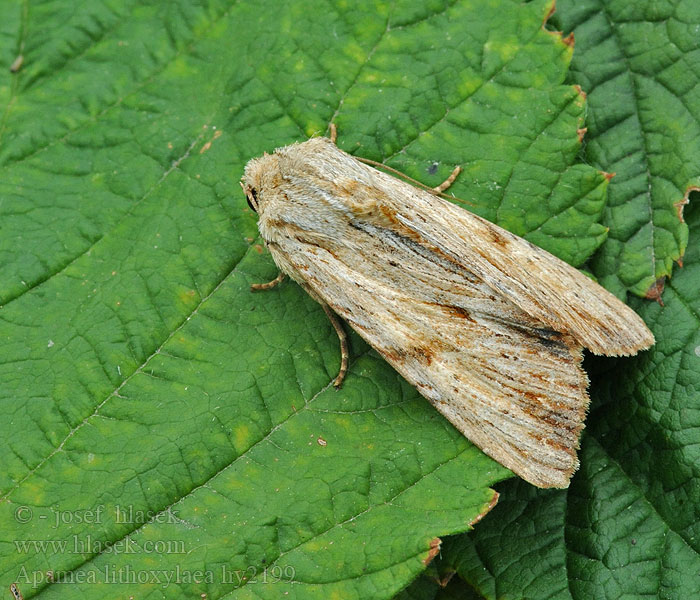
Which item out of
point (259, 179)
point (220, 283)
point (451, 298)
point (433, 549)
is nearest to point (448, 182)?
point (451, 298)

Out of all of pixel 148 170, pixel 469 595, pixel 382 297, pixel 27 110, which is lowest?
pixel 469 595

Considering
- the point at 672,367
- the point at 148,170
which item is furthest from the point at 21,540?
the point at 672,367

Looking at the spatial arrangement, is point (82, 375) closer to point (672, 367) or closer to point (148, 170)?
point (148, 170)

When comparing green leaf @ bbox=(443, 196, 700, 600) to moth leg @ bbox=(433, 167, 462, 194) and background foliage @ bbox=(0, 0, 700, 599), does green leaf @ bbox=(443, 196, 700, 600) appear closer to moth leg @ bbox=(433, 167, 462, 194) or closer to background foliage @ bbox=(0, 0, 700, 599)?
background foliage @ bbox=(0, 0, 700, 599)

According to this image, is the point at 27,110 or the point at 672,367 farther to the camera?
the point at 27,110

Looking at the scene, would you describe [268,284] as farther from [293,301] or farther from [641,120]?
[641,120]

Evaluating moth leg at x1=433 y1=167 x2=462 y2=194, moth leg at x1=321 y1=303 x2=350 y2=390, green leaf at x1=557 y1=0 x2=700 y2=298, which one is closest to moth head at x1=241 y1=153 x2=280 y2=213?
moth leg at x1=321 y1=303 x2=350 y2=390
